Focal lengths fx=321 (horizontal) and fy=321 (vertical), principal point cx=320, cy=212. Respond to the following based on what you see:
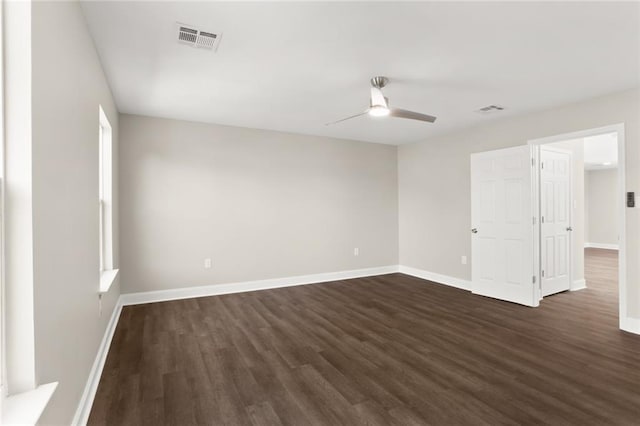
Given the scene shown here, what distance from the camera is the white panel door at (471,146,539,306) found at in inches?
173

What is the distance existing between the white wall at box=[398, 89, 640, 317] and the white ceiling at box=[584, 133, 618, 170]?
161 centimetres

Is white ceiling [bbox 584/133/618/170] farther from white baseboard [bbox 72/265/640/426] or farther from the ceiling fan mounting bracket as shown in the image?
the ceiling fan mounting bracket

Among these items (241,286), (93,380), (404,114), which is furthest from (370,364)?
(241,286)

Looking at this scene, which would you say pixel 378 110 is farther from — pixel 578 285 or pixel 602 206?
pixel 602 206

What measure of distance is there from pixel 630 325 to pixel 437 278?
2623mm

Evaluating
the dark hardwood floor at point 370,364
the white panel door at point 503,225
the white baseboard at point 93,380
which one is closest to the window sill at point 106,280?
the white baseboard at point 93,380

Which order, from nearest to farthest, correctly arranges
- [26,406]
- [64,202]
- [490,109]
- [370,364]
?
[26,406] → [64,202] → [370,364] → [490,109]

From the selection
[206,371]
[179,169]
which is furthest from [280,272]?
[206,371]

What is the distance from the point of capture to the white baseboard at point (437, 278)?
528cm

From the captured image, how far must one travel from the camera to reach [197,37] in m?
2.43

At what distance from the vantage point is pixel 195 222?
15.7 feet

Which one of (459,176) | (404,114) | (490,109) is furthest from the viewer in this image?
(459,176)

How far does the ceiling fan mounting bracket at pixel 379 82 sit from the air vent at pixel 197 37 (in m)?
1.52

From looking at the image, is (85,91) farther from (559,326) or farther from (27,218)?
(559,326)
